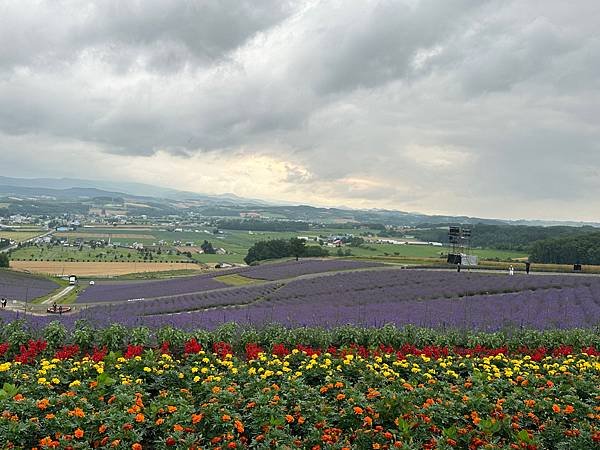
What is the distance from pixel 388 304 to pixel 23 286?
38108 millimetres

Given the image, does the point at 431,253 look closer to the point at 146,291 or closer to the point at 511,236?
the point at 511,236

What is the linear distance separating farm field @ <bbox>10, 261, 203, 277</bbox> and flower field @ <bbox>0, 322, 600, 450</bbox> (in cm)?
6303

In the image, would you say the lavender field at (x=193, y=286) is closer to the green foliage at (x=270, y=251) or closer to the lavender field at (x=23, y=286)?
the lavender field at (x=23, y=286)

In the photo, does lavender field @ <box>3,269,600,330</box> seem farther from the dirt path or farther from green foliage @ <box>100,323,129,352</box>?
the dirt path

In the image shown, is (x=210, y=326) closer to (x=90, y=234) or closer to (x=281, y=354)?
(x=281, y=354)

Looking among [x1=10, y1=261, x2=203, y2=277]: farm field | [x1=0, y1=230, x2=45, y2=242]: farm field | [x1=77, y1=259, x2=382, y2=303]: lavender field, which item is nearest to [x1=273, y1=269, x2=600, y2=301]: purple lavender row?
[x1=77, y1=259, x2=382, y2=303]: lavender field

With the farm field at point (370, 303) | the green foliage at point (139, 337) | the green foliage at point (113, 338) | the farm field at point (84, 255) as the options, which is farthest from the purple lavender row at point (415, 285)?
the farm field at point (84, 255)

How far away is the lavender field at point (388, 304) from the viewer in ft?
58.5

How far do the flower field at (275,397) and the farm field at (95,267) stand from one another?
2482 inches

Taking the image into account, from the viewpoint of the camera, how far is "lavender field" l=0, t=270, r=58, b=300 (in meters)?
40.1

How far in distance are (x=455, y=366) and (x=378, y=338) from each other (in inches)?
117

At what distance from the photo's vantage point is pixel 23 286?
47719 millimetres

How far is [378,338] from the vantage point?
42.6 feet

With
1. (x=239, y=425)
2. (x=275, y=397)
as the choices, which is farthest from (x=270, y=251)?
(x=239, y=425)
